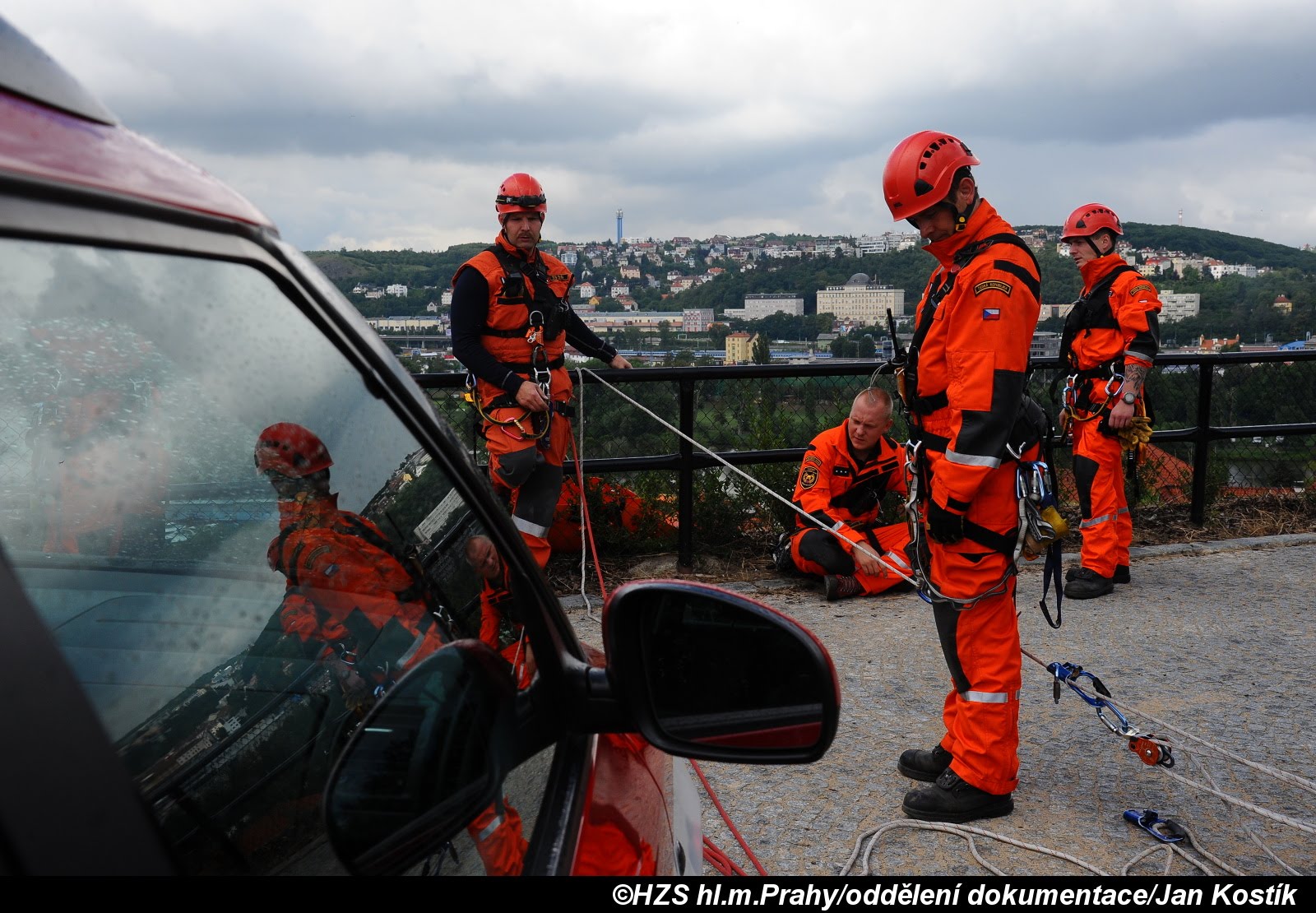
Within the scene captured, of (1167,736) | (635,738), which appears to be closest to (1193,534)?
(1167,736)

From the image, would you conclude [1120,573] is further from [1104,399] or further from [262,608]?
[262,608]

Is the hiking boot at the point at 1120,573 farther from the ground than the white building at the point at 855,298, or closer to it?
closer to it

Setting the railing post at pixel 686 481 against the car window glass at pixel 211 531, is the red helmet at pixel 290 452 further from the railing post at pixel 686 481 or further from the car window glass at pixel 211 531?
the railing post at pixel 686 481

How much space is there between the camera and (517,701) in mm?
1481

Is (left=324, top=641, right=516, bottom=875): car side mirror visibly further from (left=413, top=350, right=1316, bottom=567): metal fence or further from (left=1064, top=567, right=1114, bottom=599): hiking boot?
(left=1064, top=567, right=1114, bottom=599): hiking boot

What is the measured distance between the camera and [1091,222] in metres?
6.49

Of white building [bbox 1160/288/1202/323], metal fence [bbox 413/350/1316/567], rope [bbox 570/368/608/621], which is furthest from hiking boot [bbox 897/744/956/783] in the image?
white building [bbox 1160/288/1202/323]

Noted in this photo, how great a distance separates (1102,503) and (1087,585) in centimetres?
52

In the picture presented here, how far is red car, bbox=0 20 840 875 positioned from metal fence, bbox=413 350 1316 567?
178 inches

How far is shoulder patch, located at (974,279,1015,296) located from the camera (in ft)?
10.8

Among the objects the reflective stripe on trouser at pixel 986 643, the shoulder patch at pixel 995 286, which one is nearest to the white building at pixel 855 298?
the reflective stripe on trouser at pixel 986 643

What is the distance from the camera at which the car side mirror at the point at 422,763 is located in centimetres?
116

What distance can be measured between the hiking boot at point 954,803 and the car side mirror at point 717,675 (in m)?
2.34

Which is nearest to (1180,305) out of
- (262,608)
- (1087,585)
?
(1087,585)
